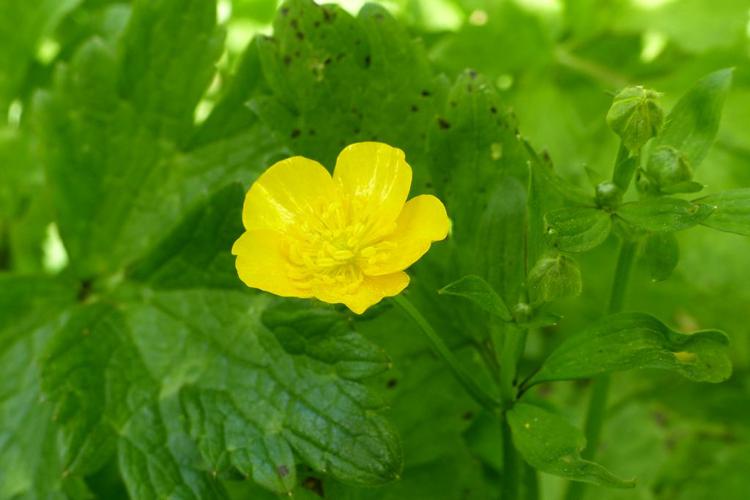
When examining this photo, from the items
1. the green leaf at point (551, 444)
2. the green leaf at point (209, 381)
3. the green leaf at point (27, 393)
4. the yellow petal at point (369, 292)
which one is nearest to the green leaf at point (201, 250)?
the green leaf at point (209, 381)

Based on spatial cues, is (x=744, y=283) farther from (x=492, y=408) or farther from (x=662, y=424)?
(x=492, y=408)

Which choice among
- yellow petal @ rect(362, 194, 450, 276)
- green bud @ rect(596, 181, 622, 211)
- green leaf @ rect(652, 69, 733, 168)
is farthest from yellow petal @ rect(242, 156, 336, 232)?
green leaf @ rect(652, 69, 733, 168)

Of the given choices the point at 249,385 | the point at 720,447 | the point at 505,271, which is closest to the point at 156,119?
the point at 249,385

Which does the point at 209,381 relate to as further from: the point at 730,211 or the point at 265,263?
the point at 730,211

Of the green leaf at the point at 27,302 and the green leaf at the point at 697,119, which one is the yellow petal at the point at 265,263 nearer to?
the green leaf at the point at 697,119

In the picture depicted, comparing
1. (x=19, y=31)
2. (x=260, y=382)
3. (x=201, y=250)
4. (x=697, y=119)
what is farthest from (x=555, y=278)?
(x=19, y=31)

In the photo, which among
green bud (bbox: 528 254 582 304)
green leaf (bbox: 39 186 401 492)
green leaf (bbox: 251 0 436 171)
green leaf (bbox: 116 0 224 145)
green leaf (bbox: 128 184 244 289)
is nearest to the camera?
green bud (bbox: 528 254 582 304)

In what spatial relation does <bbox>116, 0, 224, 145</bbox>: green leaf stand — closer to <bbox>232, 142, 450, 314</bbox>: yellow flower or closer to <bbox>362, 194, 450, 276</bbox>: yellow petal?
<bbox>232, 142, 450, 314</bbox>: yellow flower
